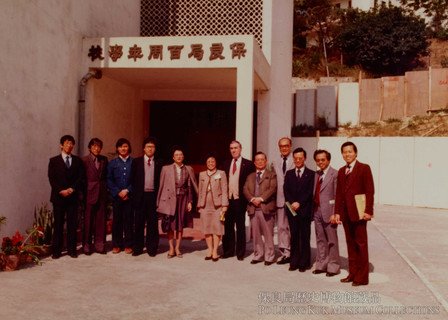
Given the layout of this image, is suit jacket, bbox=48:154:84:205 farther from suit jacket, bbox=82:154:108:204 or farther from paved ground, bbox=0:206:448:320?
paved ground, bbox=0:206:448:320

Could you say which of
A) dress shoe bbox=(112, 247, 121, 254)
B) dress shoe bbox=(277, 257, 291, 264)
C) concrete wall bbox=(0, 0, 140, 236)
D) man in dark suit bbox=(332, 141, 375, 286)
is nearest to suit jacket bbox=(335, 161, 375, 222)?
man in dark suit bbox=(332, 141, 375, 286)

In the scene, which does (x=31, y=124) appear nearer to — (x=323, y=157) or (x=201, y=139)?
(x=323, y=157)

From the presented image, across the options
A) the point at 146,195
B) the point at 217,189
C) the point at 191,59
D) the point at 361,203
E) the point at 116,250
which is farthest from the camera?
the point at 191,59

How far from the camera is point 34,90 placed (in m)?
7.45

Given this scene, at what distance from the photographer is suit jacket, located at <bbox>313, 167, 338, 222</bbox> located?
619 centimetres

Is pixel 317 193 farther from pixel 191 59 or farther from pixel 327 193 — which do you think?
pixel 191 59

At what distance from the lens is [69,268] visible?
6352mm

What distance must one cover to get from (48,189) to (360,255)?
516 cm

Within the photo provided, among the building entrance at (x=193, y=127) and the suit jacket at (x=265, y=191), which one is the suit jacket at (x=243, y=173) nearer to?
the suit jacket at (x=265, y=191)

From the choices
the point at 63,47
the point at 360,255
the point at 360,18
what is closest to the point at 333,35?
the point at 360,18

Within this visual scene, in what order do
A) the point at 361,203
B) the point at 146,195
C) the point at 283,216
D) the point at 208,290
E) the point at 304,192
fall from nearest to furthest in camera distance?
1. the point at 208,290
2. the point at 361,203
3. the point at 304,192
4. the point at 283,216
5. the point at 146,195

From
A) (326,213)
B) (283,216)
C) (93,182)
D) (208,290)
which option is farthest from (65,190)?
(326,213)

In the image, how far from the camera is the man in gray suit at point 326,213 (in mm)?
6195

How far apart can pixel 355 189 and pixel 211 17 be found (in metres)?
6.90
